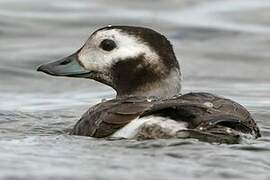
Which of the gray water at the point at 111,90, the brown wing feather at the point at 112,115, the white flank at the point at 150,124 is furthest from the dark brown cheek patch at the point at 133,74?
the white flank at the point at 150,124

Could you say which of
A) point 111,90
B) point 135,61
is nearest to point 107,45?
point 135,61

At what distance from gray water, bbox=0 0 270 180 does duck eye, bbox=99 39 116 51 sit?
68 cm

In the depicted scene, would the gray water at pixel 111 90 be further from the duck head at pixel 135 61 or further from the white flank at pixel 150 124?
the duck head at pixel 135 61

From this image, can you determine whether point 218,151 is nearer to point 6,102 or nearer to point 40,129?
point 40,129

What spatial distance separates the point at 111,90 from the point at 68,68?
2.98m

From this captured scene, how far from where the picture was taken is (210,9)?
54.6 feet

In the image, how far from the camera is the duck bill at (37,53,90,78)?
863 cm

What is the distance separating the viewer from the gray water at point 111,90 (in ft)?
21.4

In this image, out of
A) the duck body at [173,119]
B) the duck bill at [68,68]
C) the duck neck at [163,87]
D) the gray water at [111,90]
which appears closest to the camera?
the gray water at [111,90]

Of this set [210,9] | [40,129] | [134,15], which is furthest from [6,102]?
[210,9]

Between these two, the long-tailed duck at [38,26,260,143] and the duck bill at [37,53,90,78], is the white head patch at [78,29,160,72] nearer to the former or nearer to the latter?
the long-tailed duck at [38,26,260,143]

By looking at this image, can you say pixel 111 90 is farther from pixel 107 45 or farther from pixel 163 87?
pixel 163 87

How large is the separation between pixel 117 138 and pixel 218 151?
0.70m

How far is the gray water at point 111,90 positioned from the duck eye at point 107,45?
0.68 m
